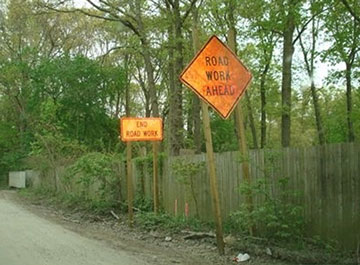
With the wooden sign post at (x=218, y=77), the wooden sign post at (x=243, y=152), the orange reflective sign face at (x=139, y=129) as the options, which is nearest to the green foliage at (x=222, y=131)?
the orange reflective sign face at (x=139, y=129)

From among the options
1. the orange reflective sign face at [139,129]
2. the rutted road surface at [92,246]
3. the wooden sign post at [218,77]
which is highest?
the wooden sign post at [218,77]

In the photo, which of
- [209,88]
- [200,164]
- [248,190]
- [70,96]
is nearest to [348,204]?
[248,190]

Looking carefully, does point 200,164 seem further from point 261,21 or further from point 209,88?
point 261,21

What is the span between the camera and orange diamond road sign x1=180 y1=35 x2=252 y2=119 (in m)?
9.90

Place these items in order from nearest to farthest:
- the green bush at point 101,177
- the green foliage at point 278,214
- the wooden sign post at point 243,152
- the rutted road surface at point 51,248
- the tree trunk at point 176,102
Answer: the rutted road surface at point 51,248 < the green foliage at point 278,214 < the wooden sign post at point 243,152 < the green bush at point 101,177 < the tree trunk at point 176,102

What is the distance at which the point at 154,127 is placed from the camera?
580 inches

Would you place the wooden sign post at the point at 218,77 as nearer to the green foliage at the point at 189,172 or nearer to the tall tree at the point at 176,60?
the green foliage at the point at 189,172

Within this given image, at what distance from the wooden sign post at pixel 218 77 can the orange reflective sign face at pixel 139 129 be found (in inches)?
192

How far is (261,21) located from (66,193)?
11.6 meters

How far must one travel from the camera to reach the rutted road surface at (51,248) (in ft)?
30.2

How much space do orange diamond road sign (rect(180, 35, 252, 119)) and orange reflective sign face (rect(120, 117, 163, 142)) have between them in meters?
4.86

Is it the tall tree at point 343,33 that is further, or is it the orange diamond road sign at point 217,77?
the tall tree at point 343,33

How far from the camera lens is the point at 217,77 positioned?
32.8 ft

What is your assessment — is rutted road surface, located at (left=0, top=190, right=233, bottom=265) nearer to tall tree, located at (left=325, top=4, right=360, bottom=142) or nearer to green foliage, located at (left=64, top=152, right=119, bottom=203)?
green foliage, located at (left=64, top=152, right=119, bottom=203)
